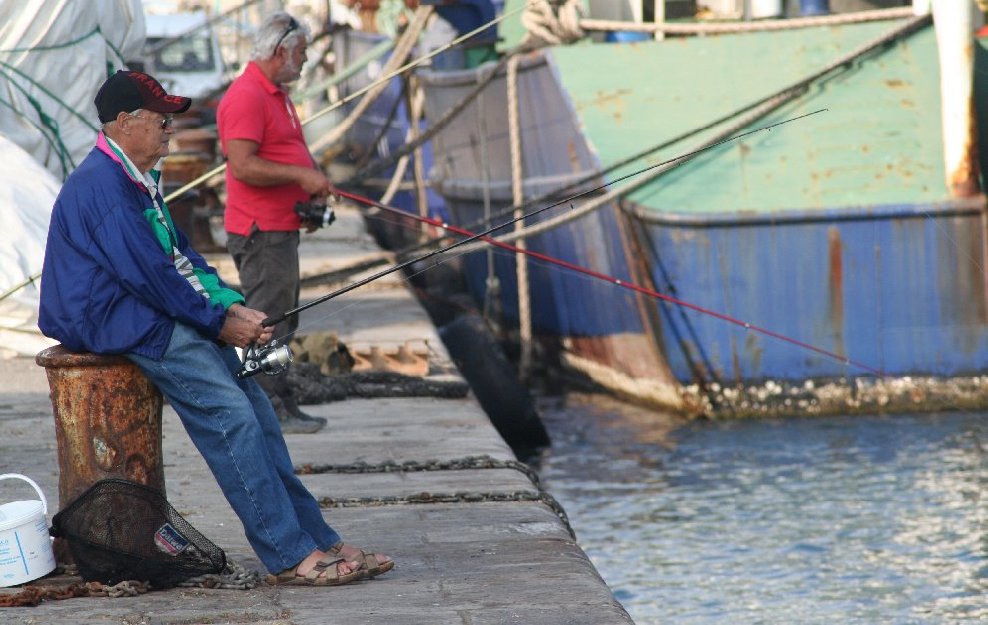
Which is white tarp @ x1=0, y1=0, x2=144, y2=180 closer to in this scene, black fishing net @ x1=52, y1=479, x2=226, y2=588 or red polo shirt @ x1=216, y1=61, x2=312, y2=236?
red polo shirt @ x1=216, y1=61, x2=312, y2=236

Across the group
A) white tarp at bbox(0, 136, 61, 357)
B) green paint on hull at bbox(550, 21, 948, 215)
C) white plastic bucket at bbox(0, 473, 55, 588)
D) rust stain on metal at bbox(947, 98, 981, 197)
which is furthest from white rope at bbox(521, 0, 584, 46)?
white plastic bucket at bbox(0, 473, 55, 588)

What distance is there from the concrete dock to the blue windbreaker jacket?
0.73m

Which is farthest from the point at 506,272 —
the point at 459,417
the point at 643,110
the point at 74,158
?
the point at 459,417

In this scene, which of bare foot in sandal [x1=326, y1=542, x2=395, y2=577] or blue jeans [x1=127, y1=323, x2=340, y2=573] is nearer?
blue jeans [x1=127, y1=323, x2=340, y2=573]

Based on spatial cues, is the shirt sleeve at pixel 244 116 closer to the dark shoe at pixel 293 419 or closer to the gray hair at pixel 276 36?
the gray hair at pixel 276 36

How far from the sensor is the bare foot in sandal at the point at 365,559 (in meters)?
4.40

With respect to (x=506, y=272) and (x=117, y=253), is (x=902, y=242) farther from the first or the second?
(x=117, y=253)

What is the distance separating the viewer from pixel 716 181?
9.20 metres

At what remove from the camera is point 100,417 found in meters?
4.30

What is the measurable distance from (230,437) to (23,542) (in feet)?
2.15

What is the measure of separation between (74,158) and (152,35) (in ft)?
62.6

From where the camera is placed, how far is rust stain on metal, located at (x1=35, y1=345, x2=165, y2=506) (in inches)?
168

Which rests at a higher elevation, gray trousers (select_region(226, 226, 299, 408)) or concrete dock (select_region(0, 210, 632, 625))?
gray trousers (select_region(226, 226, 299, 408))

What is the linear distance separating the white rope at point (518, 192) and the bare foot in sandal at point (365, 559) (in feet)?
20.3
